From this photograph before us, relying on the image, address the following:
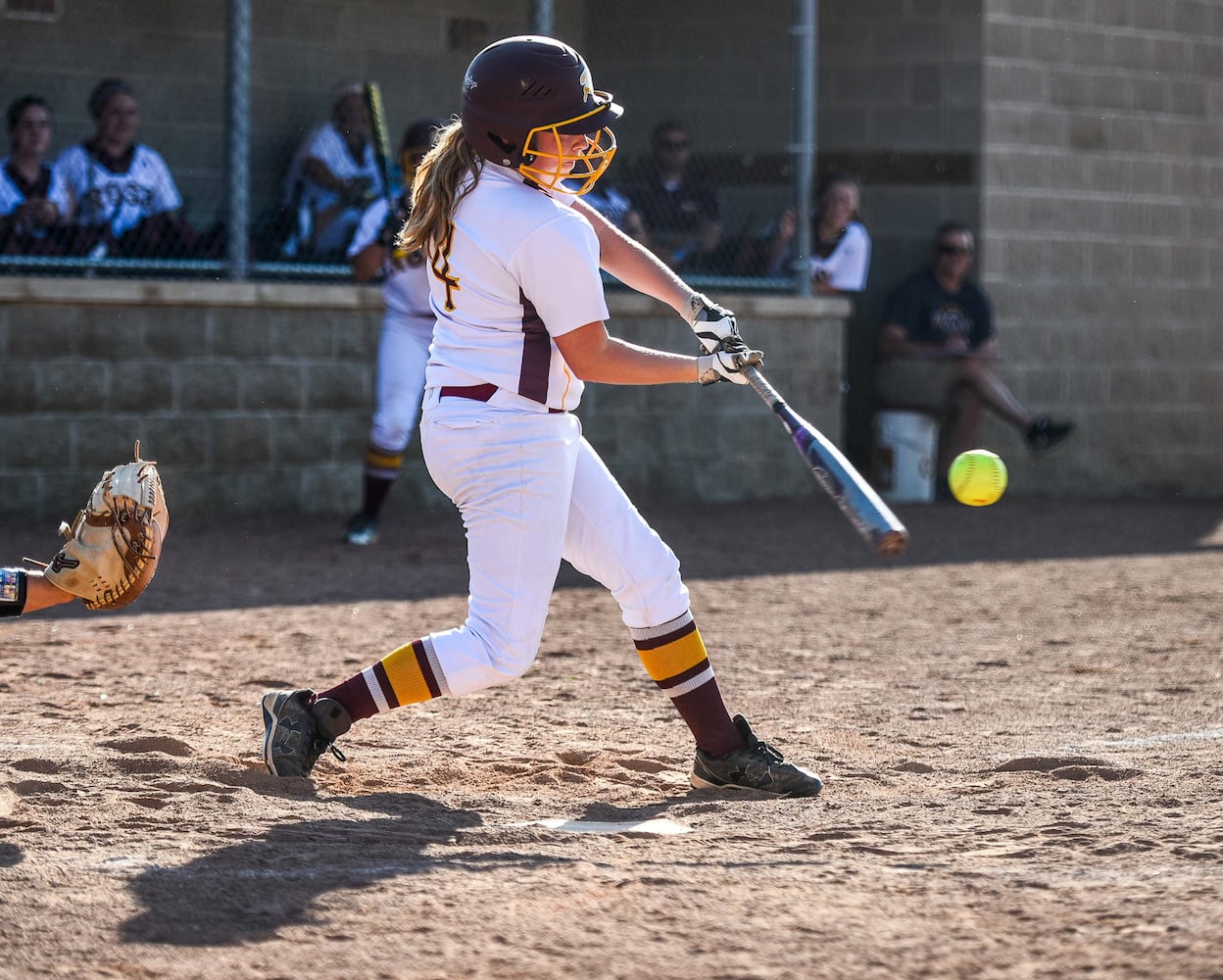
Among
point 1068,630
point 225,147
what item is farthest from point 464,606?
point 225,147

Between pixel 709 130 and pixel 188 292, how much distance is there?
3748mm

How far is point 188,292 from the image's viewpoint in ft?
29.6

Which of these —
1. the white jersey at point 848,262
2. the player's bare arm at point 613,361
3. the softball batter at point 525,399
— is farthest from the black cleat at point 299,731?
the white jersey at point 848,262

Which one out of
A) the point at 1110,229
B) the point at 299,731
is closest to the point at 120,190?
the point at 299,731

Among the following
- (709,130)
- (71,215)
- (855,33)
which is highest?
(855,33)

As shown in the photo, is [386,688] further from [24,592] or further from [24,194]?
[24,194]

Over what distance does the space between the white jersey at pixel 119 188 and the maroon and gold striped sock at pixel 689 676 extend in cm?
575

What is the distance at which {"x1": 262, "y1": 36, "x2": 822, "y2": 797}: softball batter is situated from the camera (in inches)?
157

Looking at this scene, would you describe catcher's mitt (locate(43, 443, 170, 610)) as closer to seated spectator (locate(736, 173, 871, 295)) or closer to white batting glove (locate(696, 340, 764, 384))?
white batting glove (locate(696, 340, 764, 384))

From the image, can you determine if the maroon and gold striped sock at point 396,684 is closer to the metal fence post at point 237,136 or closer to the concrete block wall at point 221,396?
the concrete block wall at point 221,396

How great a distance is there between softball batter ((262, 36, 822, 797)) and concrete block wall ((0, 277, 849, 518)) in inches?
198

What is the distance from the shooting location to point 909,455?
1136cm

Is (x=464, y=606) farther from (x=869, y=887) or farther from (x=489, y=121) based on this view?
(x=869, y=887)

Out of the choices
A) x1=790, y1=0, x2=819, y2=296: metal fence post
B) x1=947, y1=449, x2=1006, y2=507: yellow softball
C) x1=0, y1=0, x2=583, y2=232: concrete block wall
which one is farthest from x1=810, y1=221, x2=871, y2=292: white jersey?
x1=947, y1=449, x2=1006, y2=507: yellow softball
